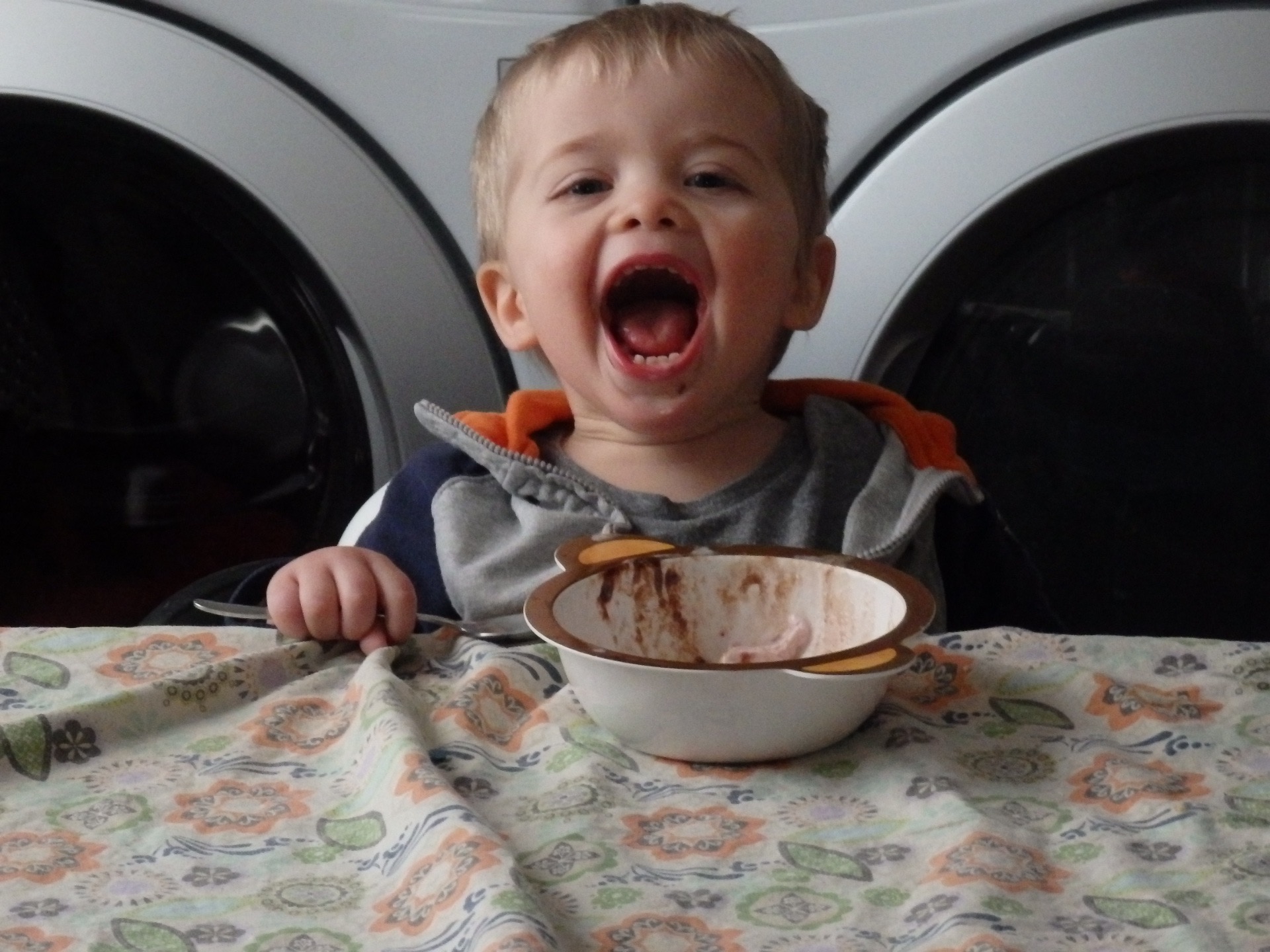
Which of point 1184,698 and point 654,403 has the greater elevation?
point 654,403

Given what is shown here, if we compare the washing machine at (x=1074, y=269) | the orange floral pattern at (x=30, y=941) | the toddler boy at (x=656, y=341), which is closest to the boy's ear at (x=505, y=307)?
the toddler boy at (x=656, y=341)

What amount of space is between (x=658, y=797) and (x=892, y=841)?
9cm

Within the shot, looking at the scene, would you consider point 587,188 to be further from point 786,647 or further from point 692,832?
point 692,832

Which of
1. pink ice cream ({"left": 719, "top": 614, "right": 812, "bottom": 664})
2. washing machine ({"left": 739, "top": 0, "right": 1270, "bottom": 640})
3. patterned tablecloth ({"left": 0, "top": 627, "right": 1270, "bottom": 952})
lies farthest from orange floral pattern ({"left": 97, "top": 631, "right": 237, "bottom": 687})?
washing machine ({"left": 739, "top": 0, "right": 1270, "bottom": 640})

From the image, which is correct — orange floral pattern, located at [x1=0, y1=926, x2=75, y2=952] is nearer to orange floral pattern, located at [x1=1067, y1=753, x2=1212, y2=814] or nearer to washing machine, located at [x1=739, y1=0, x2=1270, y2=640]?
orange floral pattern, located at [x1=1067, y1=753, x2=1212, y2=814]

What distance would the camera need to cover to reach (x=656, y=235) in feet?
2.68

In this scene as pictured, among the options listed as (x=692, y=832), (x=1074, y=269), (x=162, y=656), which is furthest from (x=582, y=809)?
(x=1074, y=269)

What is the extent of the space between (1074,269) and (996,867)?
0.62m

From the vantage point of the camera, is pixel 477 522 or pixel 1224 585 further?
pixel 1224 585

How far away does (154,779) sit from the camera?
1.79 feet

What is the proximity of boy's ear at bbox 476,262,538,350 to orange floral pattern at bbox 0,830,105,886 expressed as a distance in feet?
1.68

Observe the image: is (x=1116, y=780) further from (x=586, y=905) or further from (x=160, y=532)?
(x=160, y=532)

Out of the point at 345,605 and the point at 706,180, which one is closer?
the point at 345,605

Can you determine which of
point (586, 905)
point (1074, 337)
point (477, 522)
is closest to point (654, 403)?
point (477, 522)
